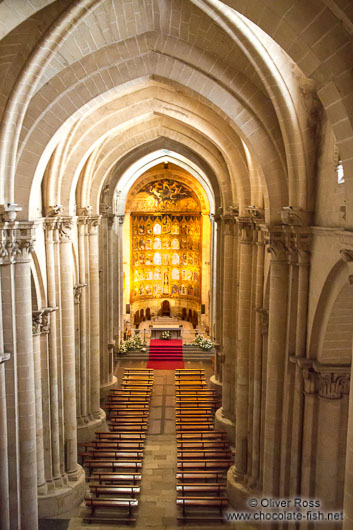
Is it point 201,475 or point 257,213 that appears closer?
point 257,213

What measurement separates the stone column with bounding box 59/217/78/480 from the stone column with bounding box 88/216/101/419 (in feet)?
15.2

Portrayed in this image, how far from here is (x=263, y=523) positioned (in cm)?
1316

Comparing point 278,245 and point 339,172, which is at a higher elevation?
point 339,172

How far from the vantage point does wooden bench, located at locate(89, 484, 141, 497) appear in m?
16.7

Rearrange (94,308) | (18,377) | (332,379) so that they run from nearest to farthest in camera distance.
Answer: (332,379), (18,377), (94,308)

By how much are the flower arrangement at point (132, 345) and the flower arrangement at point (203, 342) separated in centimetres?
353

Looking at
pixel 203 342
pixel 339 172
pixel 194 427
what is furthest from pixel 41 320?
pixel 203 342

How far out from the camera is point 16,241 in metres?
11.5

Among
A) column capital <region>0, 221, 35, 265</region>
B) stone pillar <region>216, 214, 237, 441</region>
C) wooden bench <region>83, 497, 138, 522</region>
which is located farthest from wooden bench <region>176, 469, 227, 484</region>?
column capital <region>0, 221, 35, 265</region>

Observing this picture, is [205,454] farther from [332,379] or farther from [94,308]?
[332,379]

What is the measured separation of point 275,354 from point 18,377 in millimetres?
6204

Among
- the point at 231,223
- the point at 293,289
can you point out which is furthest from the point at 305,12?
the point at 231,223

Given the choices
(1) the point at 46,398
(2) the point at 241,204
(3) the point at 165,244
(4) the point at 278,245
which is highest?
(2) the point at 241,204

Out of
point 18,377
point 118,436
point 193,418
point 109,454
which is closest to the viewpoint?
point 18,377
